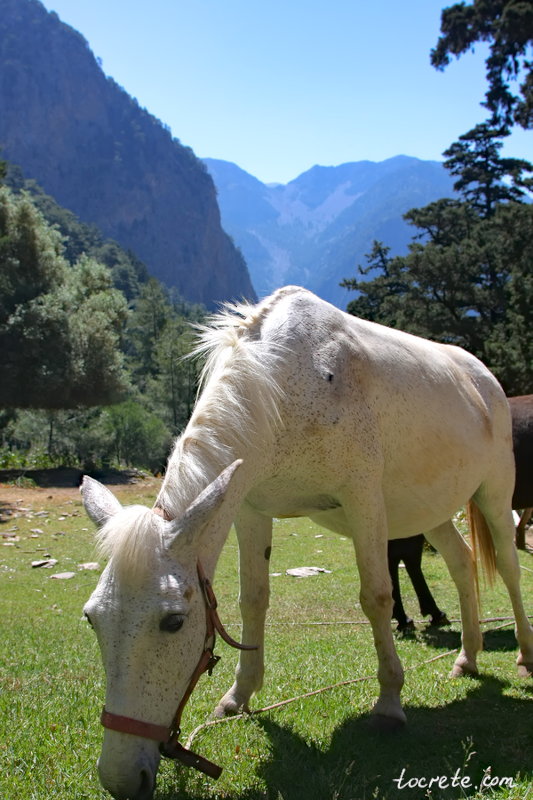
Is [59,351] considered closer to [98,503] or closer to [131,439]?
[131,439]

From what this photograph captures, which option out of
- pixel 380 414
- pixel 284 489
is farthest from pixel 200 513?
pixel 380 414

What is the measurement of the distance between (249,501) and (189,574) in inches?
44.0

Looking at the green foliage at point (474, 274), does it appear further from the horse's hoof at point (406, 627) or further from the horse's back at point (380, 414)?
the horse's back at point (380, 414)

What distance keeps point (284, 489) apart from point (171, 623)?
1174 millimetres

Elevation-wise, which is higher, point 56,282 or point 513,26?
point 513,26

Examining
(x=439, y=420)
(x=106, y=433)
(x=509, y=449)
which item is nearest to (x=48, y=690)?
(x=439, y=420)

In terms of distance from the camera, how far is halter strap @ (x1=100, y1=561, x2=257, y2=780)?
2.12 meters

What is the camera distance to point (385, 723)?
3186mm

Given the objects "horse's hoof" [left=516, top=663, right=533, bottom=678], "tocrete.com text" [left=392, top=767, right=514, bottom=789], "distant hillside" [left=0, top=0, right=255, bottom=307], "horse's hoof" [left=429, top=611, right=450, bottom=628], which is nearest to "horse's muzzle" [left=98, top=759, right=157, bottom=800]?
"tocrete.com text" [left=392, top=767, right=514, bottom=789]

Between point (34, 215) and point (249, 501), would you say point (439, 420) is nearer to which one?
point (249, 501)

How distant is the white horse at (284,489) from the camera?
2.21 meters

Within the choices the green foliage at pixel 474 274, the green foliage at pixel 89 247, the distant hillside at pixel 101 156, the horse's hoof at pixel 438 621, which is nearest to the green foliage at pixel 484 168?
the green foliage at pixel 474 274

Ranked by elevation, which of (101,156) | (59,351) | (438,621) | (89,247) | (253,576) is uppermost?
(101,156)

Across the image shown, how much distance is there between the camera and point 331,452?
3229 mm
